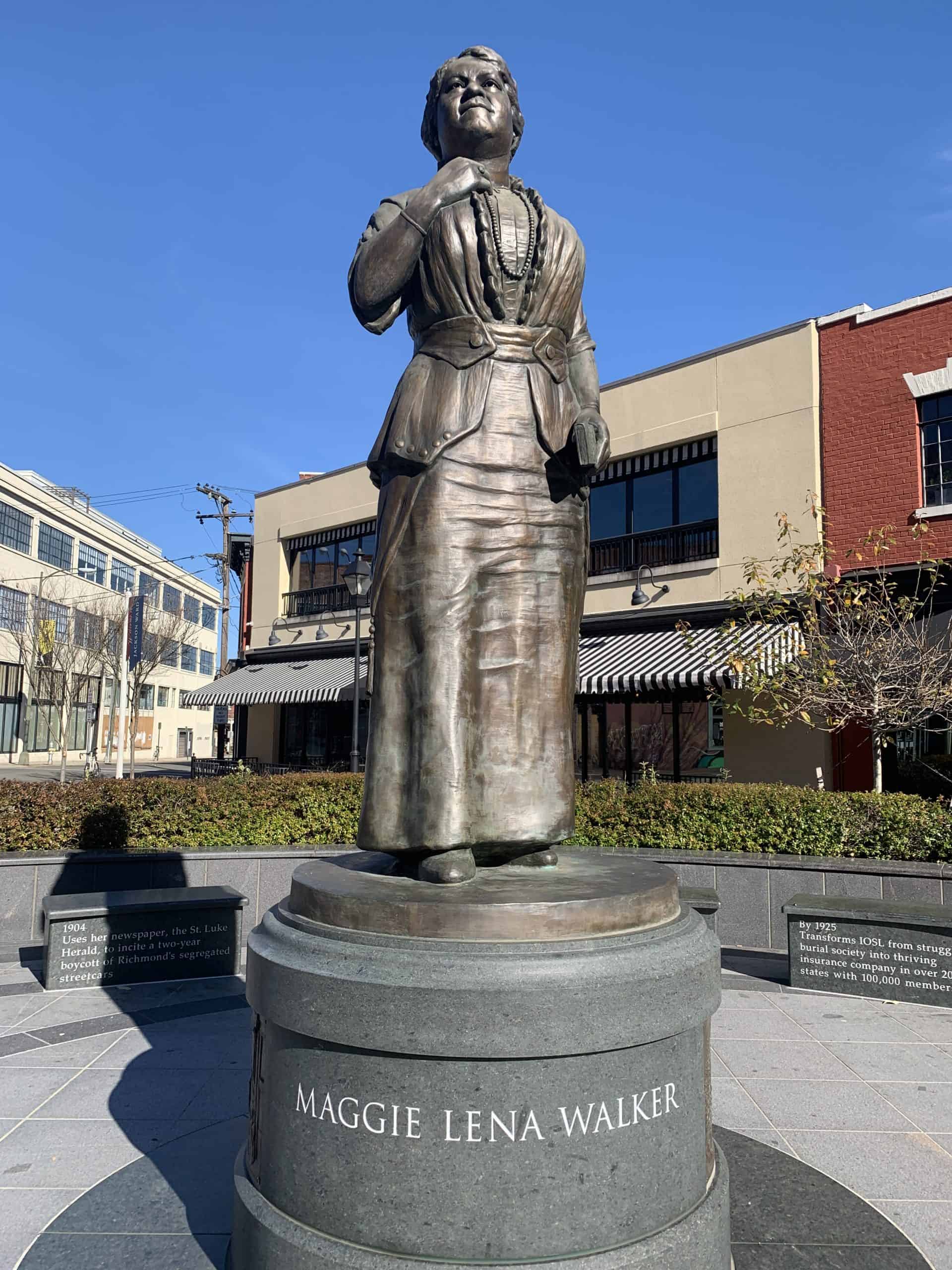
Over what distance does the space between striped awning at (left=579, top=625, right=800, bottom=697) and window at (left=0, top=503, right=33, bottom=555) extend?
3891 centimetres

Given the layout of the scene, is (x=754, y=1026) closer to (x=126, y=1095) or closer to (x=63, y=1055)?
(x=126, y=1095)

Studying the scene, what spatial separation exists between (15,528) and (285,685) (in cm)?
3141

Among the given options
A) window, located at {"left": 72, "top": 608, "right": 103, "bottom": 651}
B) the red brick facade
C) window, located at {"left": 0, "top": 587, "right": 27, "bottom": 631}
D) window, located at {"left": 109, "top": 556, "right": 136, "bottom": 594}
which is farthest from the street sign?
window, located at {"left": 109, "top": 556, "right": 136, "bottom": 594}

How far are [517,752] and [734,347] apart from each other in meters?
15.9

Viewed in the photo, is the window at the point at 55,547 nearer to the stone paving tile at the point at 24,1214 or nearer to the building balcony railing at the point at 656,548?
the building balcony railing at the point at 656,548

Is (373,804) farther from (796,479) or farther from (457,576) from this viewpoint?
(796,479)

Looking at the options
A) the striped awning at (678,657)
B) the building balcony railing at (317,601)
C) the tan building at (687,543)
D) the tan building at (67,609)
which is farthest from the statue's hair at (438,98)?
the tan building at (67,609)

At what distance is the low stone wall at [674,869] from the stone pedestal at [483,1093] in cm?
539

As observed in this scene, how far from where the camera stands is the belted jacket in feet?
12.5

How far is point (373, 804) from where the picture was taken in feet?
11.8

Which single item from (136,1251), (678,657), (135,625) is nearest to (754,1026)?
(136,1251)

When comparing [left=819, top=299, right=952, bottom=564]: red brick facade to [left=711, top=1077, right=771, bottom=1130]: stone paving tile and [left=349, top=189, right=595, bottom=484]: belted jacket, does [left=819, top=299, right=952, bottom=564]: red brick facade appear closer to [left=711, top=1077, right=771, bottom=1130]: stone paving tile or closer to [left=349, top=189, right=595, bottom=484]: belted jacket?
[left=711, top=1077, right=771, bottom=1130]: stone paving tile

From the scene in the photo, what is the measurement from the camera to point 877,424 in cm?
1588

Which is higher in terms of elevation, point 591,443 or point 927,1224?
point 591,443
